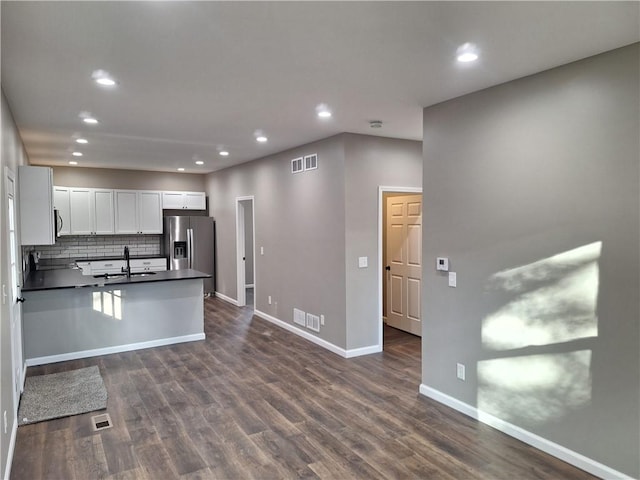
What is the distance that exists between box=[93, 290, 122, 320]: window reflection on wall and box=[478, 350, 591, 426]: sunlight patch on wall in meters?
4.32

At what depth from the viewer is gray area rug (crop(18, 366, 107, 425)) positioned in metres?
3.65

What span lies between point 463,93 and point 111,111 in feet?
10.5

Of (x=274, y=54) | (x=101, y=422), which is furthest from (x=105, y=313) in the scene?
(x=274, y=54)

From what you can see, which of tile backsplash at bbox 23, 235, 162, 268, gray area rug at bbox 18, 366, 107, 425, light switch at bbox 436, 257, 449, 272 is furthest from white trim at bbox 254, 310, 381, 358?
tile backsplash at bbox 23, 235, 162, 268

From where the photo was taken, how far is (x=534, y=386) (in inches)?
122

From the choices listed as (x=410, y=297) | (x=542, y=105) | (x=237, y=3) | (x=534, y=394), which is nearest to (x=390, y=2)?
(x=237, y=3)

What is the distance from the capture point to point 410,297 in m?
6.14

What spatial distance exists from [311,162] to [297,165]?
37 cm

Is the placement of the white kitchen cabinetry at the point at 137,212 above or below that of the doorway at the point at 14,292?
above

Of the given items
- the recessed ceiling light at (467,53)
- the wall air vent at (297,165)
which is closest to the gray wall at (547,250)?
the recessed ceiling light at (467,53)

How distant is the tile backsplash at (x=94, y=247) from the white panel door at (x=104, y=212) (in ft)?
1.19

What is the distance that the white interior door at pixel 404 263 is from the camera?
6.02 meters

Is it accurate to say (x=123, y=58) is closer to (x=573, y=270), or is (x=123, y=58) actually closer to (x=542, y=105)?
(x=542, y=105)

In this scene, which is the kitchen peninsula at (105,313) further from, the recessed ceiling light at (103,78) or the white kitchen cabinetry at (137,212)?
the recessed ceiling light at (103,78)
